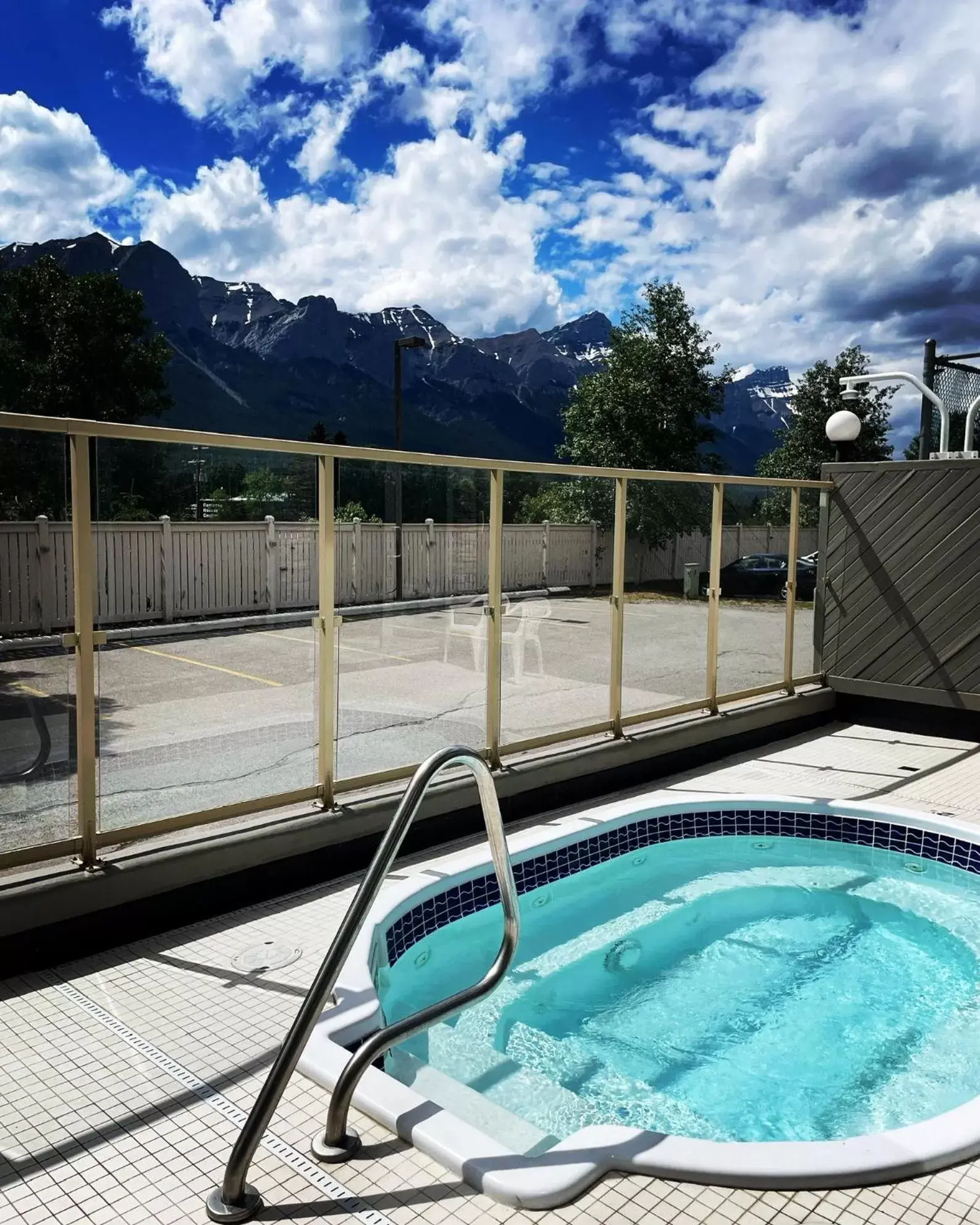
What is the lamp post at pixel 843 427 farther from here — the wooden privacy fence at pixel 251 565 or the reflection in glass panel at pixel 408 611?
the reflection in glass panel at pixel 408 611

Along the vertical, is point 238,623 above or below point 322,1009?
above

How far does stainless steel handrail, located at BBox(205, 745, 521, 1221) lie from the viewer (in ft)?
6.47

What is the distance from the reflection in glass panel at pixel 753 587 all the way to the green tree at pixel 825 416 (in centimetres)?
2169

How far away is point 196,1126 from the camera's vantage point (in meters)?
2.30

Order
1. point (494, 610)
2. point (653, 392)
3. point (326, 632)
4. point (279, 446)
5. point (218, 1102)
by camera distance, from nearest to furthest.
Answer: point (218, 1102), point (279, 446), point (326, 632), point (494, 610), point (653, 392)

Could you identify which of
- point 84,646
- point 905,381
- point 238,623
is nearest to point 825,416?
point 905,381

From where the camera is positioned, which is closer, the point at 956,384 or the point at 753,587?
the point at 753,587

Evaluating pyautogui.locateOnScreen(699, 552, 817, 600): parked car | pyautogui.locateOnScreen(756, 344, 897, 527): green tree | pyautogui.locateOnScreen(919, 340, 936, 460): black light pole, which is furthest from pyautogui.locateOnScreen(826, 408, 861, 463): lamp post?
pyautogui.locateOnScreen(756, 344, 897, 527): green tree

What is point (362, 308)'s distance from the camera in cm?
10875

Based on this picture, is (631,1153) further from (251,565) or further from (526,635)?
(526,635)

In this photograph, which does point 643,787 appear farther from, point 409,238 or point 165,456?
point 409,238

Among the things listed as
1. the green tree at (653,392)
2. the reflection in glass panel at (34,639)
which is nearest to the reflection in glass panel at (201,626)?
the reflection in glass panel at (34,639)

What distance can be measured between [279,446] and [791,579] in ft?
15.6

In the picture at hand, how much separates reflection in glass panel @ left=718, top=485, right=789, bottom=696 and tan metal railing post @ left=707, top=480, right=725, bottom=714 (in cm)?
5
